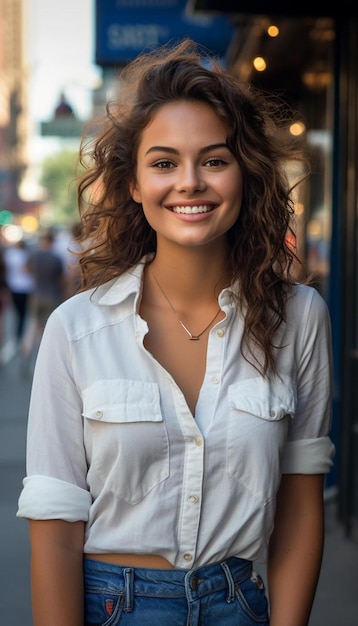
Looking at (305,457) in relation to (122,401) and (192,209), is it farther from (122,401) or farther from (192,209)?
(192,209)

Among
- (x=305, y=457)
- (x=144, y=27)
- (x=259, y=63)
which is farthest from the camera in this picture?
(x=144, y=27)

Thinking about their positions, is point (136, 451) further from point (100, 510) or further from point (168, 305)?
point (168, 305)

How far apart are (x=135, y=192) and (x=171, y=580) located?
3.06ft

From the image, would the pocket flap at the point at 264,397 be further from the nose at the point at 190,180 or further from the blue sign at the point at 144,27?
the blue sign at the point at 144,27

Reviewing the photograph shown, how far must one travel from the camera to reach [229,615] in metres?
2.30

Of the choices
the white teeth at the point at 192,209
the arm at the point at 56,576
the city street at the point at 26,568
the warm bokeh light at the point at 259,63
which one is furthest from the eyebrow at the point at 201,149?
the warm bokeh light at the point at 259,63

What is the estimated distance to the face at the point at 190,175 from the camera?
7.77 feet

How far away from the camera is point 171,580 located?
2.26 metres

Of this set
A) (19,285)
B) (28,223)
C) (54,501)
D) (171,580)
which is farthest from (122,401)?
(28,223)

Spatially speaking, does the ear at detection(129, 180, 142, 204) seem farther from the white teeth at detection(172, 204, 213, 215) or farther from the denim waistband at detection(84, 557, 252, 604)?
the denim waistband at detection(84, 557, 252, 604)

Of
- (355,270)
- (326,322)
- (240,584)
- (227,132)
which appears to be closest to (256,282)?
(326,322)

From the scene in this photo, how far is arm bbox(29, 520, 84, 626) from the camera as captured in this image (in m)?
2.26

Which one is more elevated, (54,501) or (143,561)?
(54,501)

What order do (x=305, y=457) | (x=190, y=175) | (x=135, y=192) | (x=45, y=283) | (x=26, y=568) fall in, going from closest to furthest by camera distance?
(x=190, y=175), (x=305, y=457), (x=135, y=192), (x=26, y=568), (x=45, y=283)
